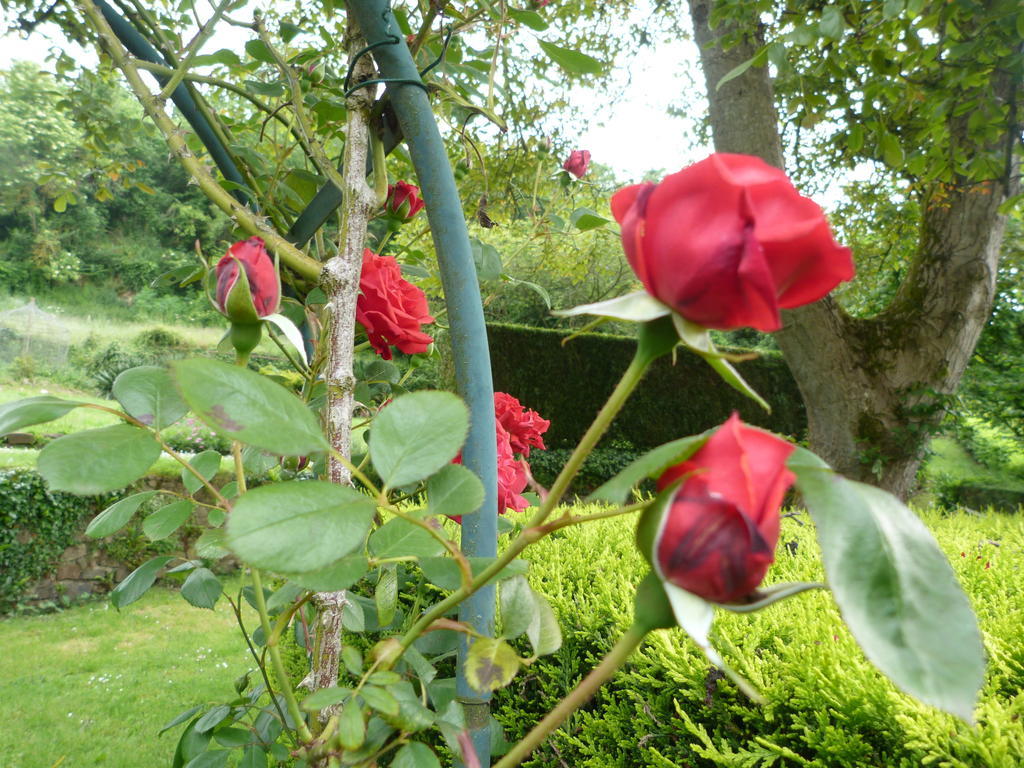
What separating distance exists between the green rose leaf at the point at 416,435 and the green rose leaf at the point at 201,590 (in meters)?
0.56

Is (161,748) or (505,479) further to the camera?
(161,748)

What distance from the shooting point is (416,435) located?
34cm

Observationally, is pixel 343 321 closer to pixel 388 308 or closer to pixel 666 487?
pixel 388 308

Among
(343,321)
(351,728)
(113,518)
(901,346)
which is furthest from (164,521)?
(901,346)

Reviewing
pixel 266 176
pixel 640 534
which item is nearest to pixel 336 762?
pixel 640 534

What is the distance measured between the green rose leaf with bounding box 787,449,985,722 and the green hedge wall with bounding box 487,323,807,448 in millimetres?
6947

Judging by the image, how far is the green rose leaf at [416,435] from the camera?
1.09 ft

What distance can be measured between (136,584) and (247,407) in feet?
2.01

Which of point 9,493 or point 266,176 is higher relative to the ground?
point 266,176

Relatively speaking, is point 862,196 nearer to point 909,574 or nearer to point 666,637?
point 666,637

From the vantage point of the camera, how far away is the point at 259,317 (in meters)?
0.45

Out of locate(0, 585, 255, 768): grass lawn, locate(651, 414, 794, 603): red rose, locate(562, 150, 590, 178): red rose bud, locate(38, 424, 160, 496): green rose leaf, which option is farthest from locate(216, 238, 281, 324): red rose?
locate(0, 585, 255, 768): grass lawn

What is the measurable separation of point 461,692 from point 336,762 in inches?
5.5

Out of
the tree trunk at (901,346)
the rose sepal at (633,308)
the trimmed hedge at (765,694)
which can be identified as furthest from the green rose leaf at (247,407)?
the tree trunk at (901,346)
